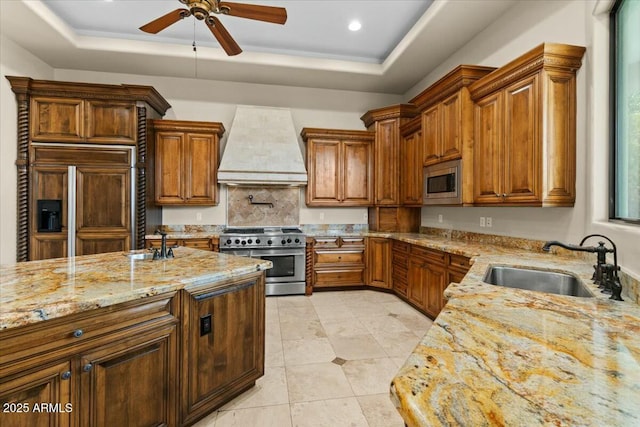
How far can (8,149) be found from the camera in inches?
144

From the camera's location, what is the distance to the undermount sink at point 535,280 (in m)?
1.86

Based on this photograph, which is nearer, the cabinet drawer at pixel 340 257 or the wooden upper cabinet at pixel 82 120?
the wooden upper cabinet at pixel 82 120

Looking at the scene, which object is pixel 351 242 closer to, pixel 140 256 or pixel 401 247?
pixel 401 247

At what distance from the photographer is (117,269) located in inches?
73.2

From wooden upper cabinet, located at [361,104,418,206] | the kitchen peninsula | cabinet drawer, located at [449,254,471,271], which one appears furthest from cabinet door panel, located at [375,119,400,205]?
the kitchen peninsula

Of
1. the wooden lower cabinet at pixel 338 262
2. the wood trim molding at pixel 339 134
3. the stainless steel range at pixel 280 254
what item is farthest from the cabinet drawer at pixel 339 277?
the wood trim molding at pixel 339 134

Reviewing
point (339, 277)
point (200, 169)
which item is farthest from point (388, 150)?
point (200, 169)

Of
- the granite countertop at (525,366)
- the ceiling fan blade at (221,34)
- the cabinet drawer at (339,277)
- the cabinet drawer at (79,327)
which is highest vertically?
the ceiling fan blade at (221,34)

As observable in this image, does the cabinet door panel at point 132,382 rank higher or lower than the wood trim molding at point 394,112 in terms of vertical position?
lower

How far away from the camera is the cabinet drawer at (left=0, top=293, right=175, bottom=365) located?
111 centimetres

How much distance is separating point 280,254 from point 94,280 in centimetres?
288

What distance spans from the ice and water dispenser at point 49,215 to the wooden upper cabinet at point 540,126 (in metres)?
5.02

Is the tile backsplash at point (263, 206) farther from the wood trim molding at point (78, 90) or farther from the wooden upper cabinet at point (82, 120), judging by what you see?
the wood trim molding at point (78, 90)

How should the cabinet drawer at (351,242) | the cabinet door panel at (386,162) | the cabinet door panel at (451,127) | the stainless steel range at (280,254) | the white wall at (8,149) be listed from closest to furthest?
the cabinet door panel at (451,127), the white wall at (8,149), the stainless steel range at (280,254), the cabinet drawer at (351,242), the cabinet door panel at (386,162)
